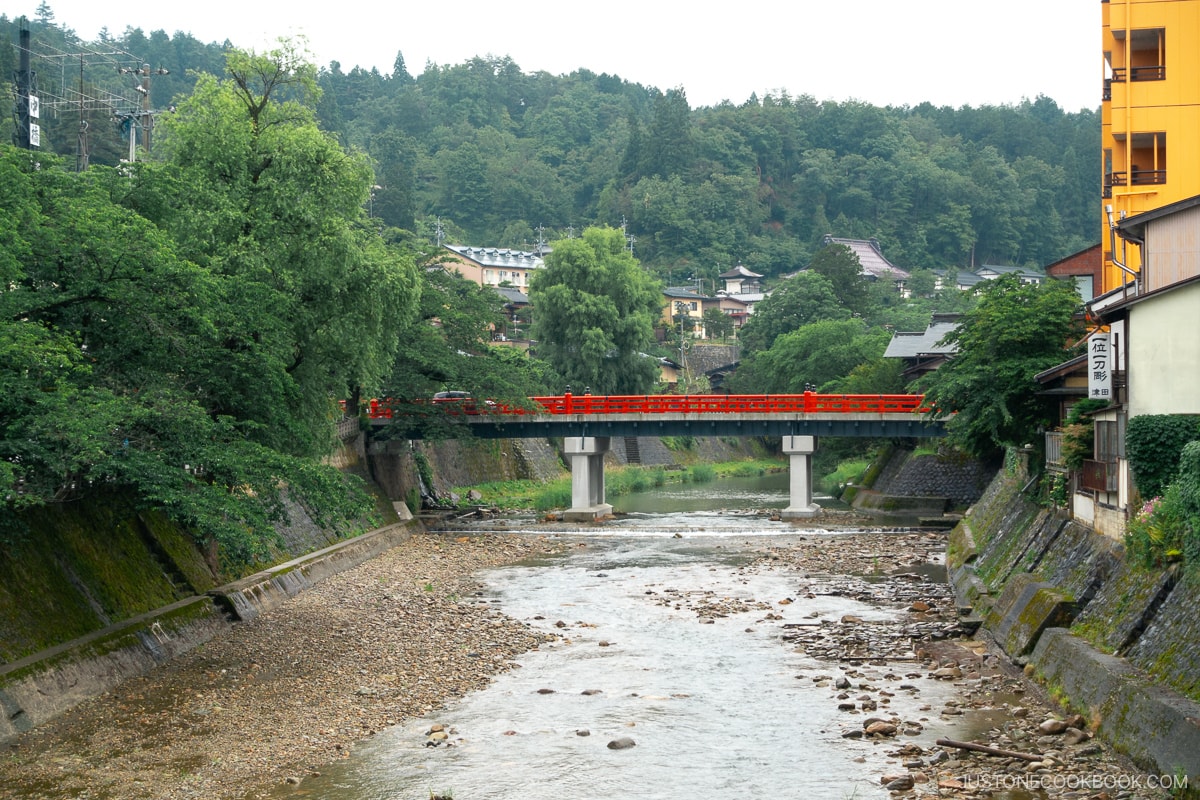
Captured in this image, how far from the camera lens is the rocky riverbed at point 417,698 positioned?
14555 mm

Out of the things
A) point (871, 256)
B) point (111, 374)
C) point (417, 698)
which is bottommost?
point (417, 698)

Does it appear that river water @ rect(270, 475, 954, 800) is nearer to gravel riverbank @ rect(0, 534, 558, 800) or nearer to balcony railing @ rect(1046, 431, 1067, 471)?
gravel riverbank @ rect(0, 534, 558, 800)

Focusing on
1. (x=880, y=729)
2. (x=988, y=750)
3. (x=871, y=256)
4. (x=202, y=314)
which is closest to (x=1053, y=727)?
(x=988, y=750)

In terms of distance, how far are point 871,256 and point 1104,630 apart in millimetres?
112711

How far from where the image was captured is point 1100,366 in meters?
22.2

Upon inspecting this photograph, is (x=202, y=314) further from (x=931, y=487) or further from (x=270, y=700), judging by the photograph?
(x=931, y=487)

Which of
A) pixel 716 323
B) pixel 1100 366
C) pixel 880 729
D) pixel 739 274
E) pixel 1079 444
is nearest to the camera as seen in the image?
pixel 880 729

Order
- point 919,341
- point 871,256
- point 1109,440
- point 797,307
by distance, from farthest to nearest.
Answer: point 871,256 → point 797,307 → point 919,341 → point 1109,440

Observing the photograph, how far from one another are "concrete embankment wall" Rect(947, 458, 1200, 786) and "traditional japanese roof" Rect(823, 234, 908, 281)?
96.5 metres

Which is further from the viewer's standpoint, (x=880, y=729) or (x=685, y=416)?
(x=685, y=416)

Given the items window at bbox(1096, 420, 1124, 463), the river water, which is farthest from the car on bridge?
window at bbox(1096, 420, 1124, 463)

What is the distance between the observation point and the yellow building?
32.0 metres

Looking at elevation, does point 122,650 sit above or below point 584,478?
below

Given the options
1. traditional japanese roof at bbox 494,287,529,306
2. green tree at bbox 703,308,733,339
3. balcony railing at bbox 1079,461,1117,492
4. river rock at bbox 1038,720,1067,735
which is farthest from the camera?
green tree at bbox 703,308,733,339
